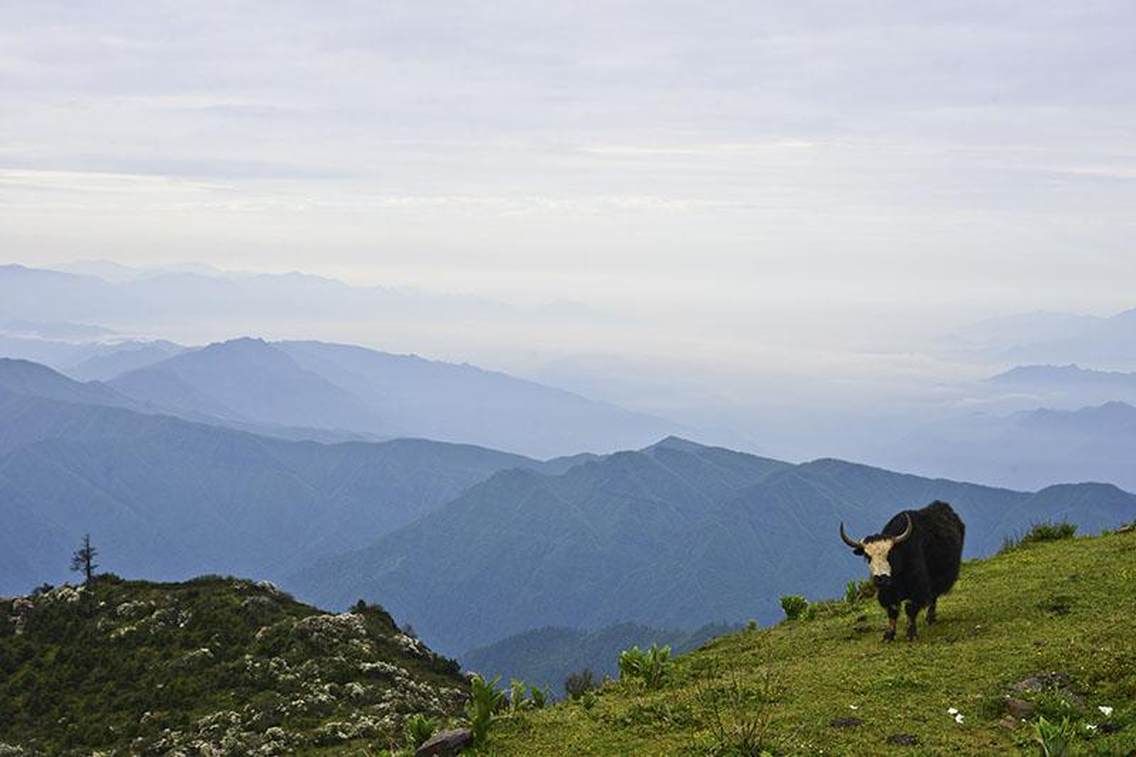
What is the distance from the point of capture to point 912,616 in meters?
17.9

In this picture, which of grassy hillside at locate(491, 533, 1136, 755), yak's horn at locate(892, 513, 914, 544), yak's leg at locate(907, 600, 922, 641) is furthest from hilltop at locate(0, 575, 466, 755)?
yak's horn at locate(892, 513, 914, 544)

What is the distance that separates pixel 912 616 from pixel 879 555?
4.93ft

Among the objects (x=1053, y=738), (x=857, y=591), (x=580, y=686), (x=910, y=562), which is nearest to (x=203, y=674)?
(x=580, y=686)

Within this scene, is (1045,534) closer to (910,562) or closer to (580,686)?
(910,562)

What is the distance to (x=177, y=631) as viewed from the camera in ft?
118

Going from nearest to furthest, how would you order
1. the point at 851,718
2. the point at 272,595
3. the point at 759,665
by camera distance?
the point at 851,718, the point at 759,665, the point at 272,595

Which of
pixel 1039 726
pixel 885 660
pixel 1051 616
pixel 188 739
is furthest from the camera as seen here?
pixel 188 739

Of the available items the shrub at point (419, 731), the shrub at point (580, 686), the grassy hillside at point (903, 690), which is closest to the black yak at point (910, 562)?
the grassy hillside at point (903, 690)

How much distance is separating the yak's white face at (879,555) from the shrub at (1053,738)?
19.1 ft

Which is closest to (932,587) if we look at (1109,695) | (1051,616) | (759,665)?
(1051,616)

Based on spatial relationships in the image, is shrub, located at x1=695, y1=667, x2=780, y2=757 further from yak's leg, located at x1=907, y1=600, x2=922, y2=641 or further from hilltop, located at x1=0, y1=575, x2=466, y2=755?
hilltop, located at x1=0, y1=575, x2=466, y2=755

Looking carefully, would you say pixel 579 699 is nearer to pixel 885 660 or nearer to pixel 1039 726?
pixel 885 660

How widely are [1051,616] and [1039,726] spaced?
7060 millimetres

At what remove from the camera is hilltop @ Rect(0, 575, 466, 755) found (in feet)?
84.9
